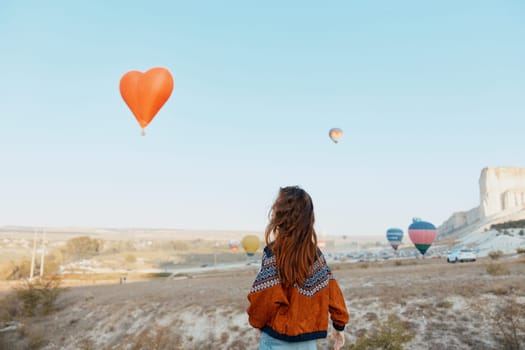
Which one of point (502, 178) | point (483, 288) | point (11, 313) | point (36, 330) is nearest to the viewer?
point (483, 288)

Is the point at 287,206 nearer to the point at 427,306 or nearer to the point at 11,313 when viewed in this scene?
the point at 427,306

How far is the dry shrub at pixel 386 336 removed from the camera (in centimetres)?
1012

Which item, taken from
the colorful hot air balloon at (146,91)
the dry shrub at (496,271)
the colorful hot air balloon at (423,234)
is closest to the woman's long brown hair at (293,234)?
the colorful hot air balloon at (146,91)

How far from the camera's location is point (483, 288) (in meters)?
14.1

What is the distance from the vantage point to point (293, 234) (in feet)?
9.92

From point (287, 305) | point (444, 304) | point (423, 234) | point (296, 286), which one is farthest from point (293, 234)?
point (423, 234)

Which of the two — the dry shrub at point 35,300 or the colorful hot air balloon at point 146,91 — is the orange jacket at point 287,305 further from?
the dry shrub at point 35,300

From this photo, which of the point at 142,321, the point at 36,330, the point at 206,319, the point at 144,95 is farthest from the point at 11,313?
the point at 144,95

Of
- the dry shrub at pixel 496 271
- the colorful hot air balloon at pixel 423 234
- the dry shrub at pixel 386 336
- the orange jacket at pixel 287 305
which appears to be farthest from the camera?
the colorful hot air balloon at pixel 423 234

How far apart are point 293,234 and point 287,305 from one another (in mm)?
503

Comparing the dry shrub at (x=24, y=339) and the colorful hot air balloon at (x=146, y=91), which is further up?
the colorful hot air balloon at (x=146, y=91)

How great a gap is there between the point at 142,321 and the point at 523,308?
45.3 ft

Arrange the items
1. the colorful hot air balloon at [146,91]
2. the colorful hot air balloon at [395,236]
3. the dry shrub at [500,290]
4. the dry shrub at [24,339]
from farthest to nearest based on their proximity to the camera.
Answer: the colorful hot air balloon at [395,236] → the dry shrub at [24,339] → the colorful hot air balloon at [146,91] → the dry shrub at [500,290]

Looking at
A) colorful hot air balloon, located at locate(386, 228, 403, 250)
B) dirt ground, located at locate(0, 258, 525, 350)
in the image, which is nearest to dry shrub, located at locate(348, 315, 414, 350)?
dirt ground, located at locate(0, 258, 525, 350)
